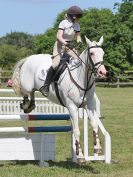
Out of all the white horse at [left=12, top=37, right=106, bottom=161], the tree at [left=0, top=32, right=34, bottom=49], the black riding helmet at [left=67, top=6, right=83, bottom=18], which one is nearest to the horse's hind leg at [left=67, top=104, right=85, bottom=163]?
the white horse at [left=12, top=37, right=106, bottom=161]

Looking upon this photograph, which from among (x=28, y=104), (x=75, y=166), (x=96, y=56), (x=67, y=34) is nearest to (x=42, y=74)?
(x=28, y=104)

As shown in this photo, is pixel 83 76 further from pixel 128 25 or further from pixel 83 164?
pixel 128 25

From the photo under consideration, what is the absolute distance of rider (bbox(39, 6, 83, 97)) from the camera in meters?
8.98

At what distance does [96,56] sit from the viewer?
8336 millimetres

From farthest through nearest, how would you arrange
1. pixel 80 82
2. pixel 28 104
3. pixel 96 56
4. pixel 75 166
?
1. pixel 28 104
2. pixel 75 166
3. pixel 80 82
4. pixel 96 56

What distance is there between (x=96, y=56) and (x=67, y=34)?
0.95 meters

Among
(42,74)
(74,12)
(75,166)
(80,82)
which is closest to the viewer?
(80,82)

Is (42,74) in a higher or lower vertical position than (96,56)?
lower

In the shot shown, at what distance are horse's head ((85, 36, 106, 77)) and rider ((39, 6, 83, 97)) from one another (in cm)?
61

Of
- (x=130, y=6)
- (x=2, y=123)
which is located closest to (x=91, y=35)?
(x=130, y=6)

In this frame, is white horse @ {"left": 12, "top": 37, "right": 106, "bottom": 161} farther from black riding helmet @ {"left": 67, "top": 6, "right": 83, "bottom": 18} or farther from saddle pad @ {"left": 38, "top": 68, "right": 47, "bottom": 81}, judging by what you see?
black riding helmet @ {"left": 67, "top": 6, "right": 83, "bottom": 18}

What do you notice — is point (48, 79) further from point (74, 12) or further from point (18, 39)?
point (18, 39)

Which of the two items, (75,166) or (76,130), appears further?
(75,166)

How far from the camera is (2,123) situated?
1686 centimetres
